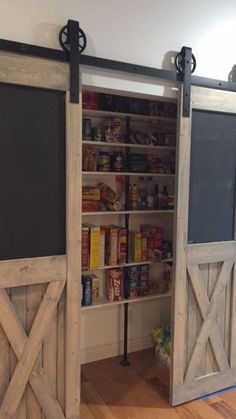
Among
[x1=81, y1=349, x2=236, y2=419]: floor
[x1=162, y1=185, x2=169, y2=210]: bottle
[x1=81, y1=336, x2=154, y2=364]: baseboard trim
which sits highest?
[x1=162, y1=185, x2=169, y2=210]: bottle

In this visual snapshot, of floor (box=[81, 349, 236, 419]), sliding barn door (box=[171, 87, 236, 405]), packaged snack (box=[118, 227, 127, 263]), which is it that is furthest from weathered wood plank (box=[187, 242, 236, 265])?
floor (box=[81, 349, 236, 419])

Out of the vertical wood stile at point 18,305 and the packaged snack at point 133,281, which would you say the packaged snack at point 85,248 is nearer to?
the packaged snack at point 133,281

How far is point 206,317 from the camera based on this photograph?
2.56m

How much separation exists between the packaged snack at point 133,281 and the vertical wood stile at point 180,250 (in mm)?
610

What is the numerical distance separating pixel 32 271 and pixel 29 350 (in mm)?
428

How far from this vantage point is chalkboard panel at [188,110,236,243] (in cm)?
245

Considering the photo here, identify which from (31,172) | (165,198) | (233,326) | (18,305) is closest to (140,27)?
(31,172)

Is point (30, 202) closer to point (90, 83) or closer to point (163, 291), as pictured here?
point (90, 83)

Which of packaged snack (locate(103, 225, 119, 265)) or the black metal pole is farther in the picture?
the black metal pole

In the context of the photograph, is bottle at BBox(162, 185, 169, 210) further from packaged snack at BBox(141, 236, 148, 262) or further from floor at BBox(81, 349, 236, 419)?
floor at BBox(81, 349, 236, 419)

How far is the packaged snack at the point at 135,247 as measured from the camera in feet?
9.78

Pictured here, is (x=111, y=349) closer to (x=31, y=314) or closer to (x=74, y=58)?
(x=31, y=314)

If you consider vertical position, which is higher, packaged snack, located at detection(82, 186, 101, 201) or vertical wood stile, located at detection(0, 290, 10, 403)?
packaged snack, located at detection(82, 186, 101, 201)

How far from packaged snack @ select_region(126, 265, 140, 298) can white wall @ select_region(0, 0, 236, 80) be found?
61.9 inches
